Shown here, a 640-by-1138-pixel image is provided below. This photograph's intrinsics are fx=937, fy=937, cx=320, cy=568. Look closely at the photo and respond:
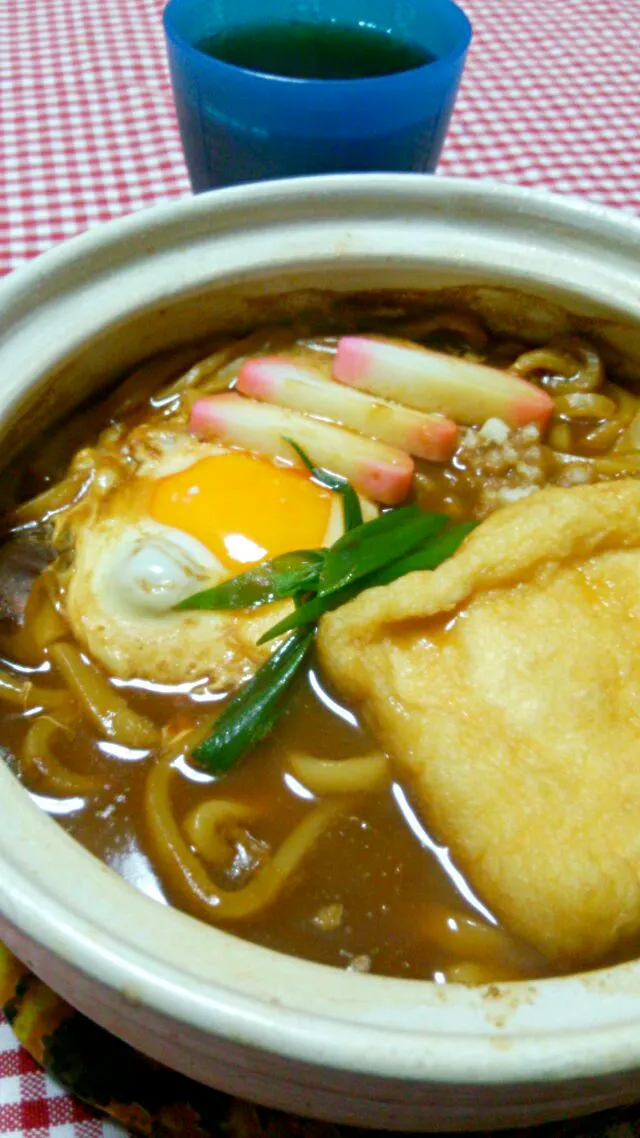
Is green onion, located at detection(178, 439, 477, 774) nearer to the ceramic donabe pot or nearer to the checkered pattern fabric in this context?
the ceramic donabe pot

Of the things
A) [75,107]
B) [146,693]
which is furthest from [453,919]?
[75,107]

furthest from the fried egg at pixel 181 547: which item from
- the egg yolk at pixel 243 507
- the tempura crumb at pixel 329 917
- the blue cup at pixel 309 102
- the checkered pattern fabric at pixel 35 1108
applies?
the blue cup at pixel 309 102

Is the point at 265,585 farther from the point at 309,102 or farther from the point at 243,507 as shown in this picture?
the point at 309,102

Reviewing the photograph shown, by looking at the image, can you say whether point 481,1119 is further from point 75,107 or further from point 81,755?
point 75,107

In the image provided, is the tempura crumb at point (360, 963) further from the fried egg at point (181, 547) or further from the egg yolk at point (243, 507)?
the egg yolk at point (243, 507)

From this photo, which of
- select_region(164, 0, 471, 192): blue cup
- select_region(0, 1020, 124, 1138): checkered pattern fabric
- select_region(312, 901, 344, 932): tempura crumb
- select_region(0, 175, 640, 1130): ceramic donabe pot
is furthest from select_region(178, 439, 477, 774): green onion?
select_region(164, 0, 471, 192): blue cup

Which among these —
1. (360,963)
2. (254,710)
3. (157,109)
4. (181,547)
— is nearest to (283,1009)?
(360,963)
